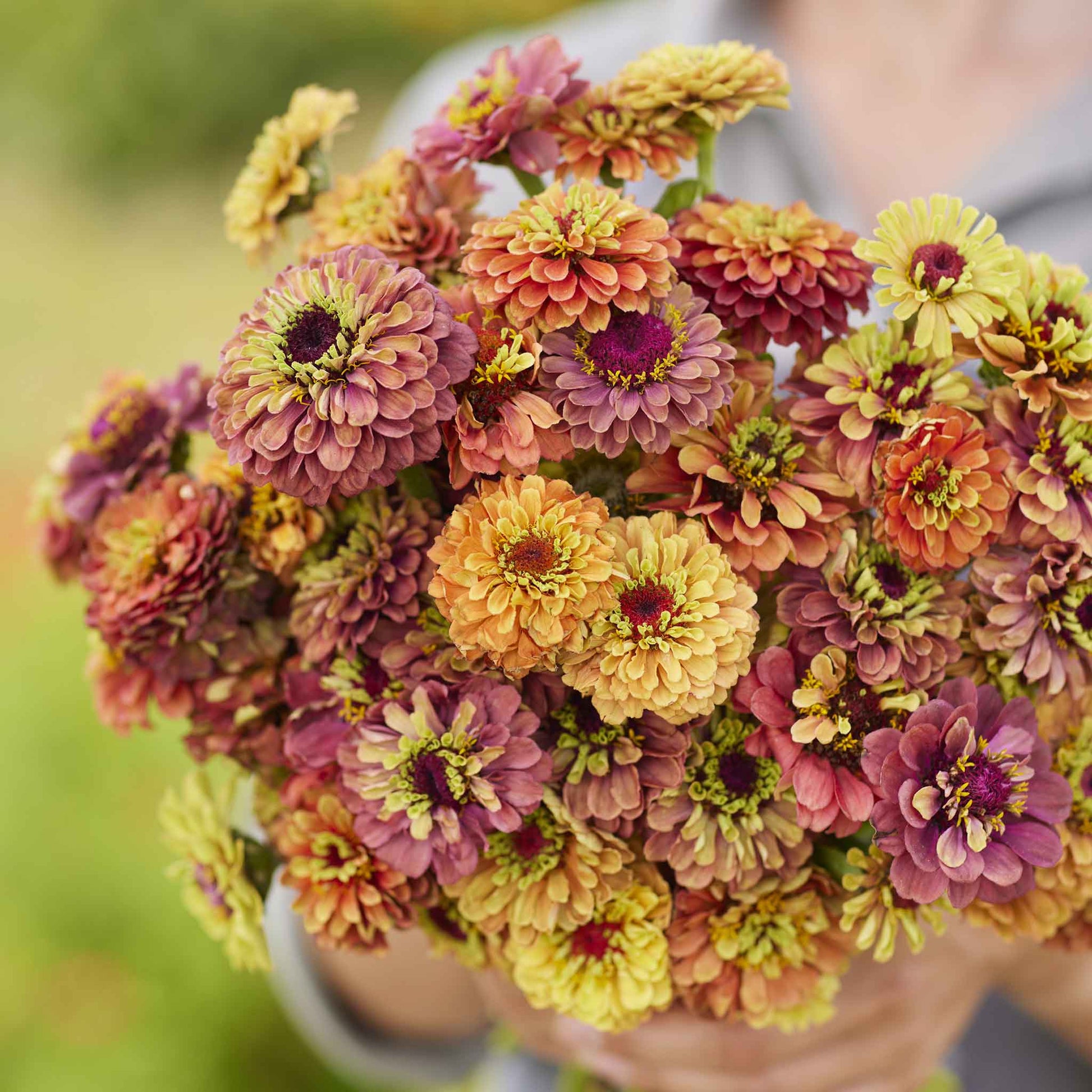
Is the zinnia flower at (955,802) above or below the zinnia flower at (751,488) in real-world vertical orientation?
below

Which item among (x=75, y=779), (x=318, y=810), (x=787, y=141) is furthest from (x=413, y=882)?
(x=75, y=779)

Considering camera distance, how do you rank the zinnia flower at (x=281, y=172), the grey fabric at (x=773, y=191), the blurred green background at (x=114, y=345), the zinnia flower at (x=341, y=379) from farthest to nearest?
A: the blurred green background at (x=114, y=345), the grey fabric at (x=773, y=191), the zinnia flower at (x=281, y=172), the zinnia flower at (x=341, y=379)

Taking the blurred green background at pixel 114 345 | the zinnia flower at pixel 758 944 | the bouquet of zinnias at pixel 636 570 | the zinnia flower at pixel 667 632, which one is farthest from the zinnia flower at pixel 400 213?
the blurred green background at pixel 114 345

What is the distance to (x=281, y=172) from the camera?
374 millimetres

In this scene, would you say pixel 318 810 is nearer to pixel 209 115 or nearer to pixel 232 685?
pixel 232 685

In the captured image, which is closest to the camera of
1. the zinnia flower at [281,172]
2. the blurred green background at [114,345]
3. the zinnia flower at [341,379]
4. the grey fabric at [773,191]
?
the zinnia flower at [341,379]

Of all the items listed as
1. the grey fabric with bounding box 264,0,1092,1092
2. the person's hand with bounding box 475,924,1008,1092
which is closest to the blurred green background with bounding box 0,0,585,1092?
the grey fabric with bounding box 264,0,1092,1092

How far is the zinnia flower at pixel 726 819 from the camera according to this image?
310 mm

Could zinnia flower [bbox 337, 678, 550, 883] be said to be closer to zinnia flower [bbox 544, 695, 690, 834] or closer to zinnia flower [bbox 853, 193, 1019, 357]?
zinnia flower [bbox 544, 695, 690, 834]

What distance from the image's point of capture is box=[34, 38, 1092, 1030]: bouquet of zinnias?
0.92 feet

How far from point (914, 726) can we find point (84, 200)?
2.08 meters

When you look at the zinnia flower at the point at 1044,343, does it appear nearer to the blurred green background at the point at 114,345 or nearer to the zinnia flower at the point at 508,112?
the zinnia flower at the point at 508,112

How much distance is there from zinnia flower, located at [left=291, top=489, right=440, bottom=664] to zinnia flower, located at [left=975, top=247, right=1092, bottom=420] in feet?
0.55

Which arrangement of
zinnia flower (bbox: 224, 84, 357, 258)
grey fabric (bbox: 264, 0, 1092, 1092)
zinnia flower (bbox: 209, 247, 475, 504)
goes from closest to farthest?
zinnia flower (bbox: 209, 247, 475, 504) → zinnia flower (bbox: 224, 84, 357, 258) → grey fabric (bbox: 264, 0, 1092, 1092)
